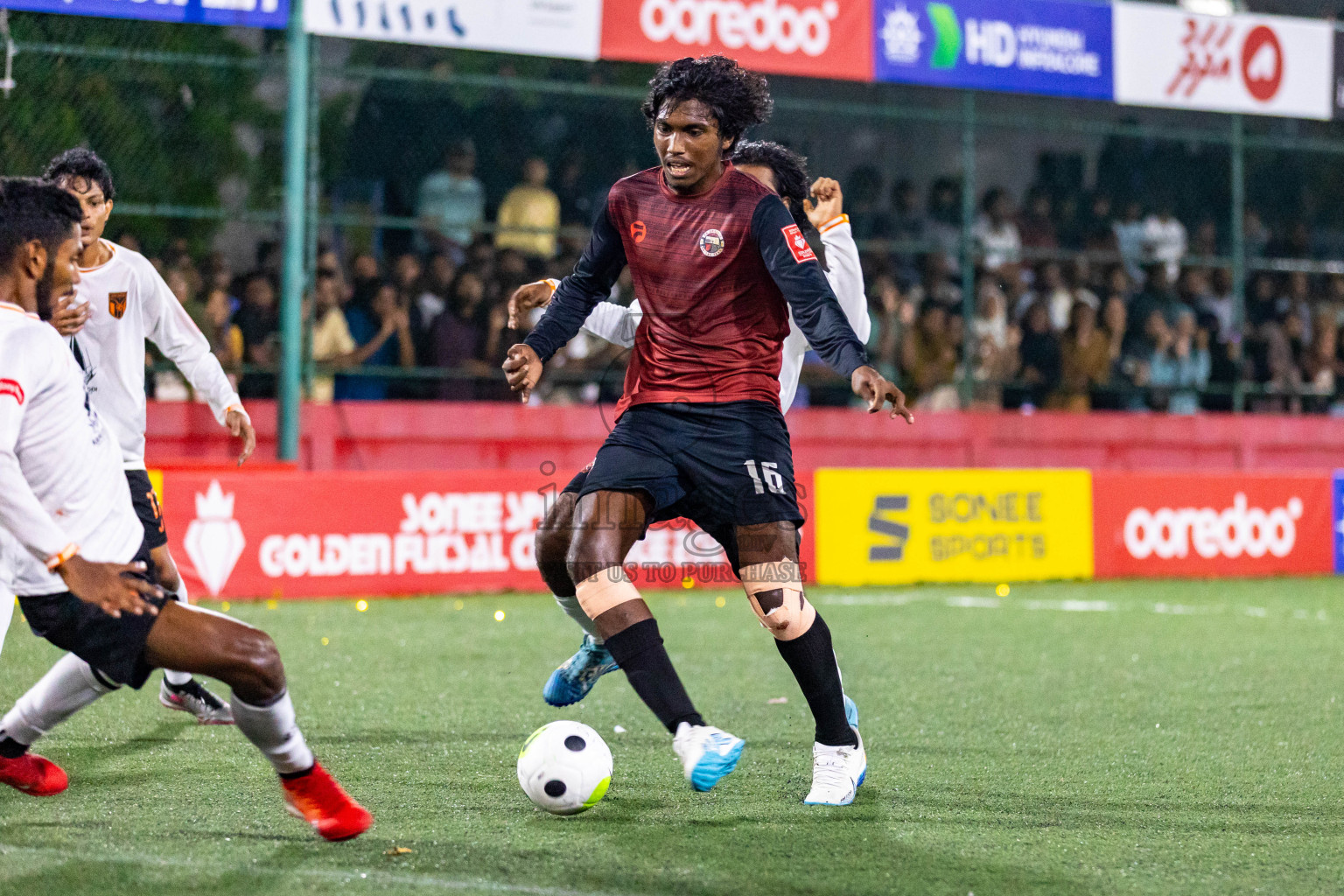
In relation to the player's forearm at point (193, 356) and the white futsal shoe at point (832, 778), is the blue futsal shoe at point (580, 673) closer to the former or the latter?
the white futsal shoe at point (832, 778)

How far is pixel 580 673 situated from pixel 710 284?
152cm

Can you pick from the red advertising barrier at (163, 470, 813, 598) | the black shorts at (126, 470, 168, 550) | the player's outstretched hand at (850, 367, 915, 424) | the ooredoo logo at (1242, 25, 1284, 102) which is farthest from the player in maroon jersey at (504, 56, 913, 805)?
the ooredoo logo at (1242, 25, 1284, 102)

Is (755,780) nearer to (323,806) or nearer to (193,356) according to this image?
(323,806)

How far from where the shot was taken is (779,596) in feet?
14.7

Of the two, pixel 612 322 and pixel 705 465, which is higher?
pixel 612 322

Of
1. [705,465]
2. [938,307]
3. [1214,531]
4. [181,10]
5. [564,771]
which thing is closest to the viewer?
[564,771]

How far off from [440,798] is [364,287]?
8531 millimetres

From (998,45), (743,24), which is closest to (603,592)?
(743,24)

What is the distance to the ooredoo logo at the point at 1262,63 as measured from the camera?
15.0 m

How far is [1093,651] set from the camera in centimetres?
845

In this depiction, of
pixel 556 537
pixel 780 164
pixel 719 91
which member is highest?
pixel 719 91

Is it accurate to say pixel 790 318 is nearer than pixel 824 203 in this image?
Yes

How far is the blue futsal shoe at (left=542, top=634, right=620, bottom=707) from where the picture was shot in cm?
520

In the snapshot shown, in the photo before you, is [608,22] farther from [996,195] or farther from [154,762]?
[154,762]
